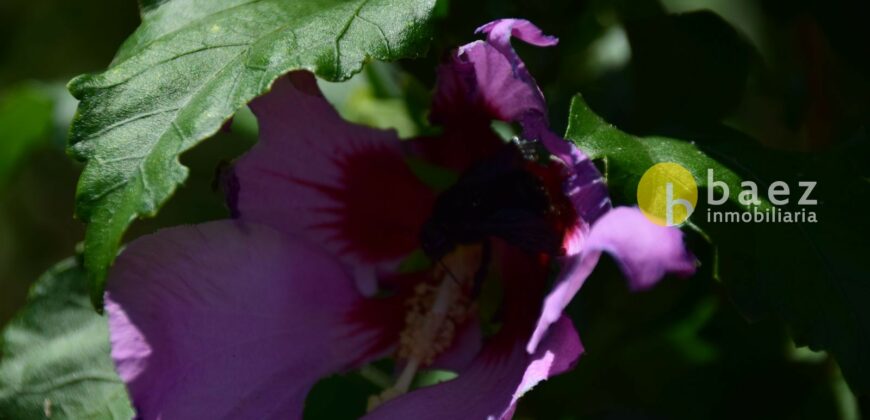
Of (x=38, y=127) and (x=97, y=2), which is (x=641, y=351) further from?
(x=97, y=2)

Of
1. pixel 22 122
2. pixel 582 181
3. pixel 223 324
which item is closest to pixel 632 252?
pixel 582 181

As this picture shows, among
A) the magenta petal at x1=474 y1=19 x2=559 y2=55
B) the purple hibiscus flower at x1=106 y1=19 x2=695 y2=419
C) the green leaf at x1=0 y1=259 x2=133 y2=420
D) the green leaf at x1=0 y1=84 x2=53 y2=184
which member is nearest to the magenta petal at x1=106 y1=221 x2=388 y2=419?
the purple hibiscus flower at x1=106 y1=19 x2=695 y2=419

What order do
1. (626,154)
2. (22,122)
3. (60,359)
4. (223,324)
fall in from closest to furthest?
(626,154)
(223,324)
(60,359)
(22,122)

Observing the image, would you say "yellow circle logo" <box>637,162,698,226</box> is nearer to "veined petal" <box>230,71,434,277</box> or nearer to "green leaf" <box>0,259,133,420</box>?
"veined petal" <box>230,71,434,277</box>

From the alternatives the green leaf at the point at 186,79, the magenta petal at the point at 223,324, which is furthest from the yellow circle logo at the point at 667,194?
the magenta petal at the point at 223,324

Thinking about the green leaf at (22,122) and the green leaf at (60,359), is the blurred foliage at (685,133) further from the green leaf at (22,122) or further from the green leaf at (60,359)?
the green leaf at (60,359)

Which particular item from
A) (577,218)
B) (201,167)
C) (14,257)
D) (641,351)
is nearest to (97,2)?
(14,257)

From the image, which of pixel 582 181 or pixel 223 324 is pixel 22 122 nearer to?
pixel 223 324
